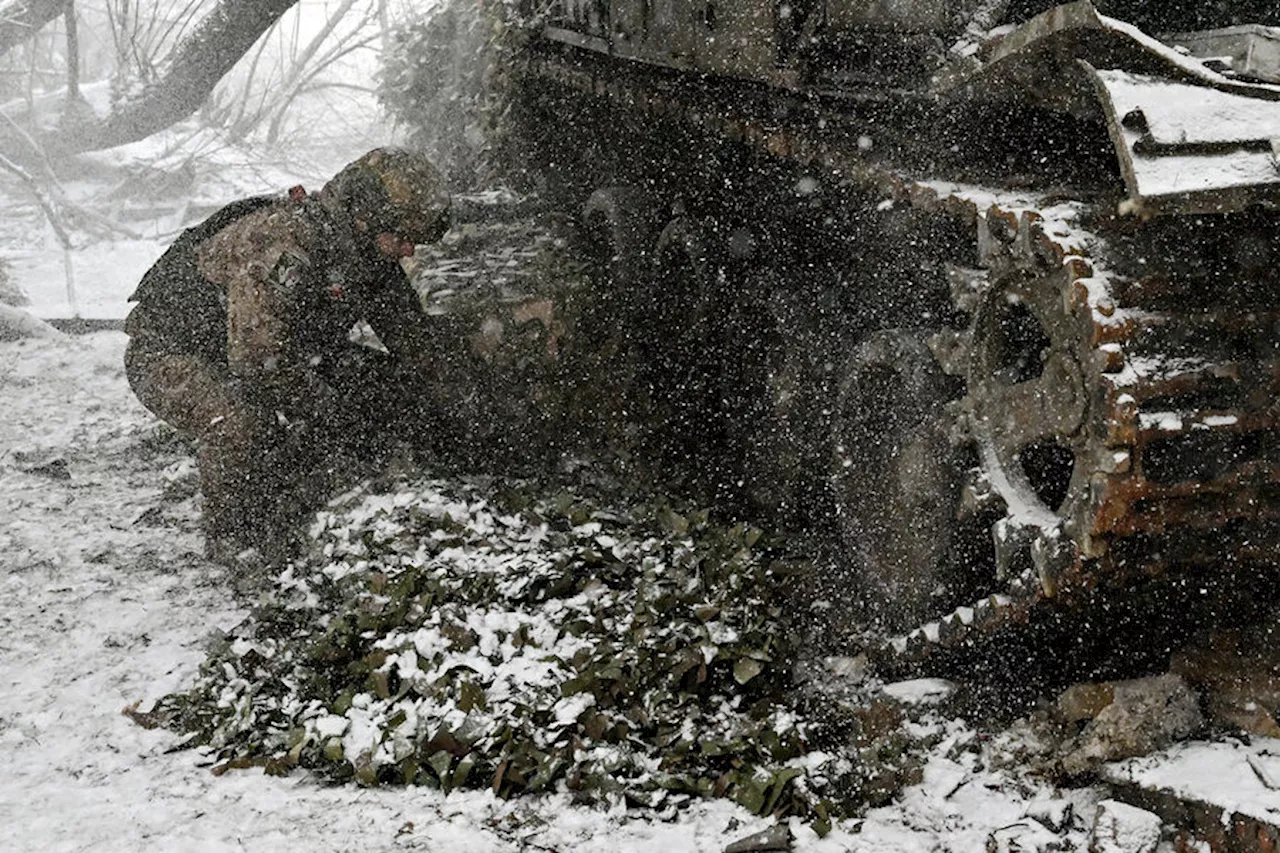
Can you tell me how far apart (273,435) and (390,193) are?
4.25 ft

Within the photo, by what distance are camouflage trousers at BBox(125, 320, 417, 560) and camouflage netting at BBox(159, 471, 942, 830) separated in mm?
418

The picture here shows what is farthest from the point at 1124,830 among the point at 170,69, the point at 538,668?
the point at 170,69

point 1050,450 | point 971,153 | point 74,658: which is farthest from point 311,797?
point 971,153

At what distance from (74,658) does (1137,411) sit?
13.9 feet

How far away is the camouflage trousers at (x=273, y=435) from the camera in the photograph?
18.1 ft

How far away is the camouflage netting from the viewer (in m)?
3.58

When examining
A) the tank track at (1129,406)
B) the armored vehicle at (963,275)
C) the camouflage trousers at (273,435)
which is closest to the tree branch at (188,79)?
the armored vehicle at (963,275)

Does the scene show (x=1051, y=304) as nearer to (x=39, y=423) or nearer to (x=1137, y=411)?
(x=1137, y=411)

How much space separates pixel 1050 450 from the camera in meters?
3.61

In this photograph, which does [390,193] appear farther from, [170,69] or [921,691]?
[170,69]

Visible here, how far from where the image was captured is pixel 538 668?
4.05 metres

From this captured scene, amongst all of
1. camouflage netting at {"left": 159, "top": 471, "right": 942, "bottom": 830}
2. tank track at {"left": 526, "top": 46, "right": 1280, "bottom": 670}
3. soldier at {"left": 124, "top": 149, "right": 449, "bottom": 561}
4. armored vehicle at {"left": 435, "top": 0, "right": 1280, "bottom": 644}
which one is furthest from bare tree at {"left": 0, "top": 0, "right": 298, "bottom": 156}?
tank track at {"left": 526, "top": 46, "right": 1280, "bottom": 670}

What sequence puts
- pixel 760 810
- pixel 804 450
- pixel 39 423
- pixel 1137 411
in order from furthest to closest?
pixel 39 423 < pixel 804 450 < pixel 760 810 < pixel 1137 411

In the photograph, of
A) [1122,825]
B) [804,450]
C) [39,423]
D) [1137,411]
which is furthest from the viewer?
[39,423]
